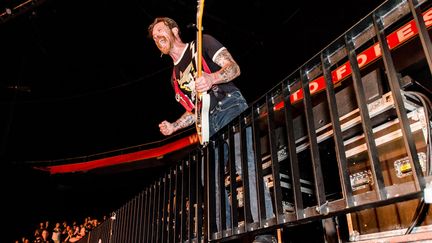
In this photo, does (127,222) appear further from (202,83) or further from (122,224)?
(202,83)

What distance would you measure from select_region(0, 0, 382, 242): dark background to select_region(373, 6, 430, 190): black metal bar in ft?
14.9

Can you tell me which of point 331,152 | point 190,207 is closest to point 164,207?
point 190,207

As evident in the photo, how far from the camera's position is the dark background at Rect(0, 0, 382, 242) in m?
7.70

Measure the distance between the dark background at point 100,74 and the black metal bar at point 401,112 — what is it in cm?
454

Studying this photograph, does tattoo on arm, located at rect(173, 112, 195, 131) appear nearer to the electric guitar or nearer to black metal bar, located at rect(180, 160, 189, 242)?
black metal bar, located at rect(180, 160, 189, 242)

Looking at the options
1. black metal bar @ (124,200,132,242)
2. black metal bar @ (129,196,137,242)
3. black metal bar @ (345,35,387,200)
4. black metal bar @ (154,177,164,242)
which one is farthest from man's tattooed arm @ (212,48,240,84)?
black metal bar @ (124,200,132,242)

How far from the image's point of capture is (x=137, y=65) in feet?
34.0

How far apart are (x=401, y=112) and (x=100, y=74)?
34.3ft

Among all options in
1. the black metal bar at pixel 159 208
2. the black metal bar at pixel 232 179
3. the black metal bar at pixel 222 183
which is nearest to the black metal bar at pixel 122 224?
the black metal bar at pixel 159 208

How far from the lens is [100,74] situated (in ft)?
34.7

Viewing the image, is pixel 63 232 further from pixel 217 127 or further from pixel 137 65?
pixel 217 127

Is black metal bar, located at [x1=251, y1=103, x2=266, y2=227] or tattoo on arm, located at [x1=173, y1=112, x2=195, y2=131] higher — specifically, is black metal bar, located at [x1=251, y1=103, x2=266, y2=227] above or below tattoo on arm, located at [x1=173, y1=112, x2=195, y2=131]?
below

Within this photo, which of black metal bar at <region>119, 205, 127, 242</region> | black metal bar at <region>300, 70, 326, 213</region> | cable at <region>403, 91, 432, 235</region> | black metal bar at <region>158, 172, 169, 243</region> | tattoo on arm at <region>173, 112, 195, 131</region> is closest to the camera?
black metal bar at <region>300, 70, 326, 213</region>

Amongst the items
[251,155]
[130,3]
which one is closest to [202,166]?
[251,155]
